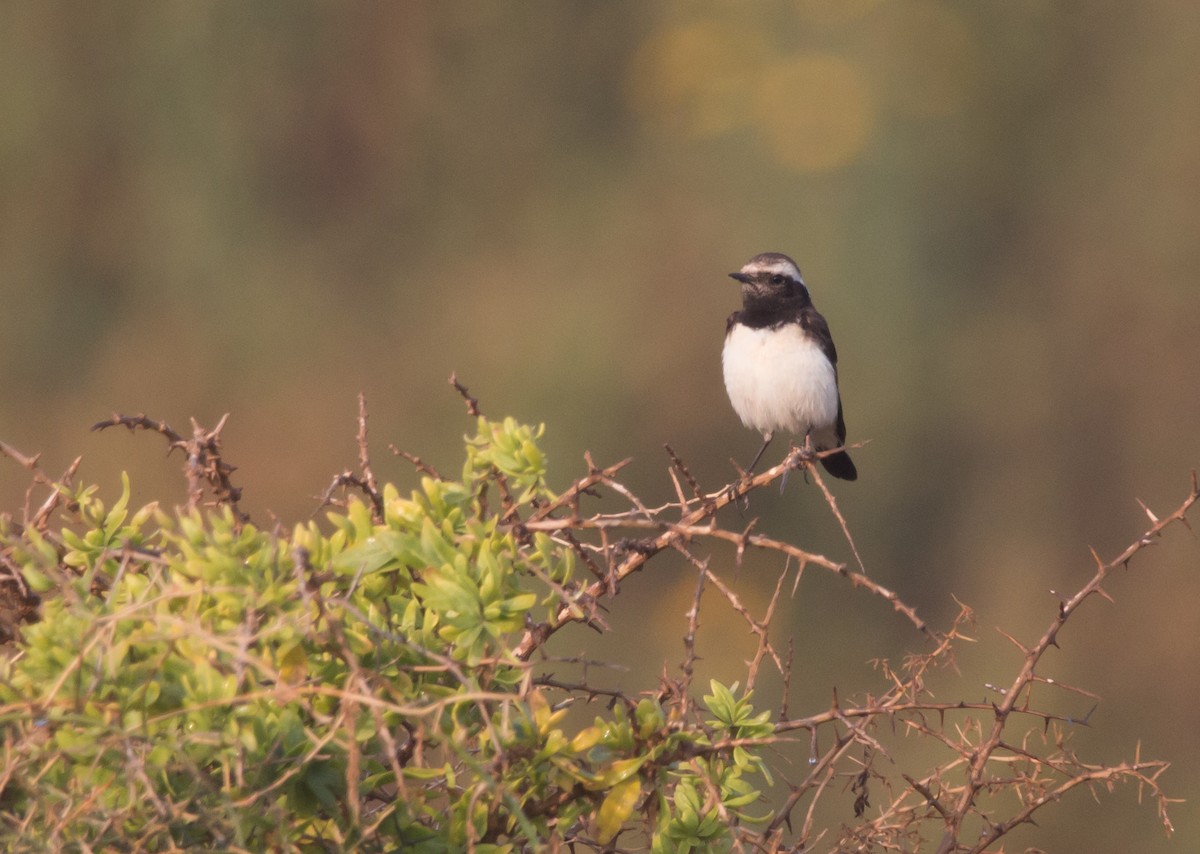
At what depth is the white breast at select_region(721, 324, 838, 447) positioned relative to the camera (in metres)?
6.99

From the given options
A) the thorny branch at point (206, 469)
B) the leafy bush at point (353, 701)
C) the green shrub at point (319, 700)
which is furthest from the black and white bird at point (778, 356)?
the green shrub at point (319, 700)

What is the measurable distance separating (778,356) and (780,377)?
9 cm

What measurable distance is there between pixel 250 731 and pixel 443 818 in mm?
357

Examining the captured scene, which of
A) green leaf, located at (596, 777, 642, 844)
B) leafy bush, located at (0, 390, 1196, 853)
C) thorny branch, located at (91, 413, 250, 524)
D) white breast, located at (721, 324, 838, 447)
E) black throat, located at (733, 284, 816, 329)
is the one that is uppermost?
thorny branch, located at (91, 413, 250, 524)

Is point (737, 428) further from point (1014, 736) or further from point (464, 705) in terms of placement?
point (464, 705)

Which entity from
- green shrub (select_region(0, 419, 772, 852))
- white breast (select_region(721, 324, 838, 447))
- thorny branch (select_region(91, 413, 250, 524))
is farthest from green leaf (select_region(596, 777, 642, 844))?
white breast (select_region(721, 324, 838, 447))

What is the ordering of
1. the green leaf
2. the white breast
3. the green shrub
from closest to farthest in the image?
the green shrub, the green leaf, the white breast

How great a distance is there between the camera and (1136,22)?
14.0 meters

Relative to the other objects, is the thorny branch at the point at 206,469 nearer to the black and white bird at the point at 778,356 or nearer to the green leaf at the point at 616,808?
the green leaf at the point at 616,808

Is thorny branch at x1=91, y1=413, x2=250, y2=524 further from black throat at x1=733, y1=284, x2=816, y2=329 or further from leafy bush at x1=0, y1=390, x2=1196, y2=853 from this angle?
black throat at x1=733, y1=284, x2=816, y2=329

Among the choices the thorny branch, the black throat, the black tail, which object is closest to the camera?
the thorny branch

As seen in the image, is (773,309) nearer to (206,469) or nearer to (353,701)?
(206,469)

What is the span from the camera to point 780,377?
22.9 ft

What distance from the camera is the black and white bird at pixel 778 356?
23.0 feet
